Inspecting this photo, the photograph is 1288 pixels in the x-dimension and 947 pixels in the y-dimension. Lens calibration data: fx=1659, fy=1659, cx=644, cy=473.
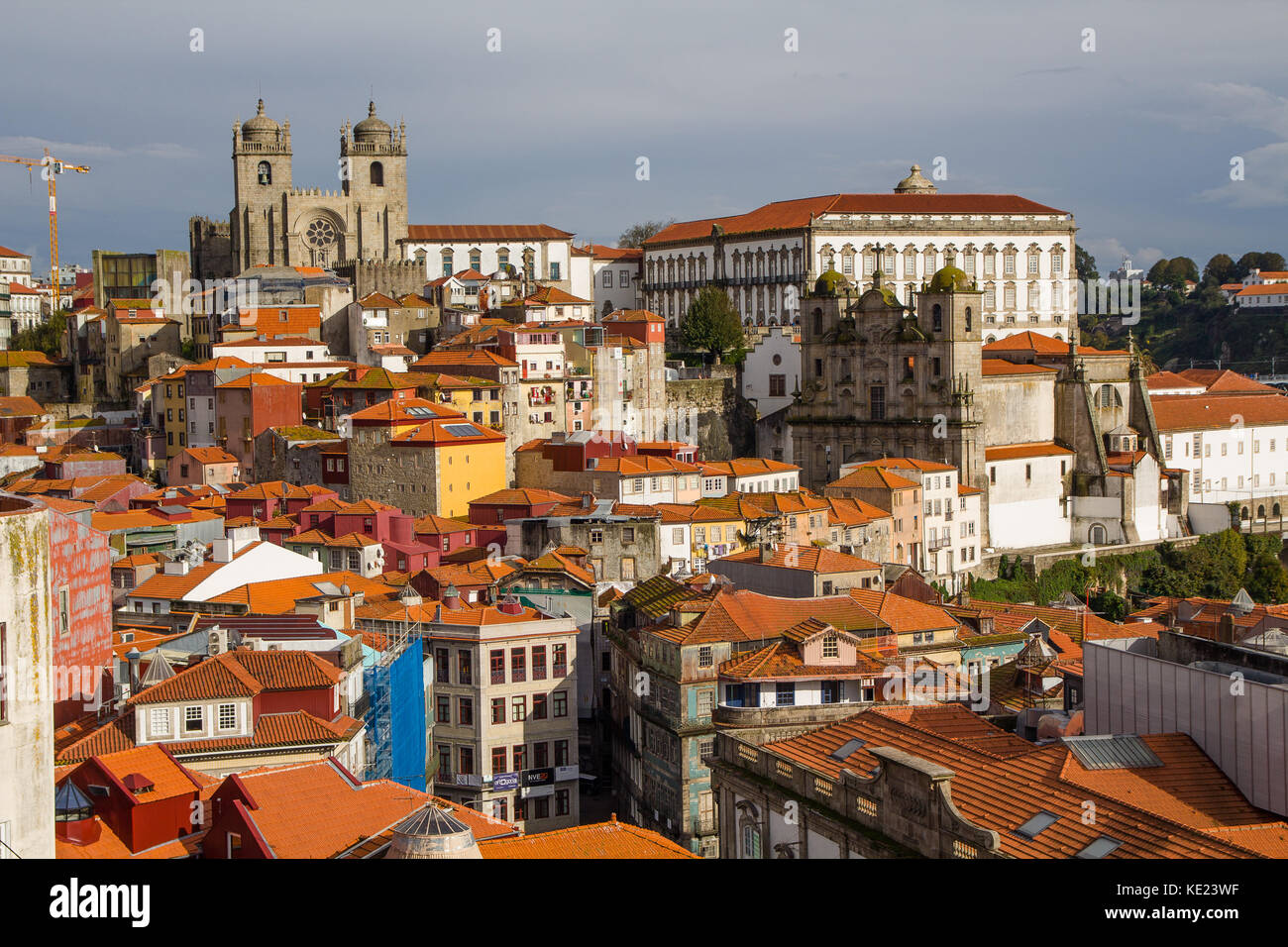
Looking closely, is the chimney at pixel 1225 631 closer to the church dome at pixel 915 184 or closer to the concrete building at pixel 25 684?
the concrete building at pixel 25 684

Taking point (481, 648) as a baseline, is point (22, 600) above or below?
above

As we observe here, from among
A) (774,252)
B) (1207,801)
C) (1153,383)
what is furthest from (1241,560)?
(1207,801)

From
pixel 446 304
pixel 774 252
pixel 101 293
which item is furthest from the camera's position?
pixel 101 293

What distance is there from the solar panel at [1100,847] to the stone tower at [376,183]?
7104cm

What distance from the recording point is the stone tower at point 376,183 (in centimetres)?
8062

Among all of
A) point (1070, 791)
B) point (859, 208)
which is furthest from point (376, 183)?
point (1070, 791)

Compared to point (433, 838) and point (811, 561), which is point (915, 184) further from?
point (433, 838)

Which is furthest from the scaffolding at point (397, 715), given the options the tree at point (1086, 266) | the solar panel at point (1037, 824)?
the tree at point (1086, 266)

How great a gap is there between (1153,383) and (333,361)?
37312 mm

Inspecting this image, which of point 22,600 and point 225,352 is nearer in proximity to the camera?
point 22,600
